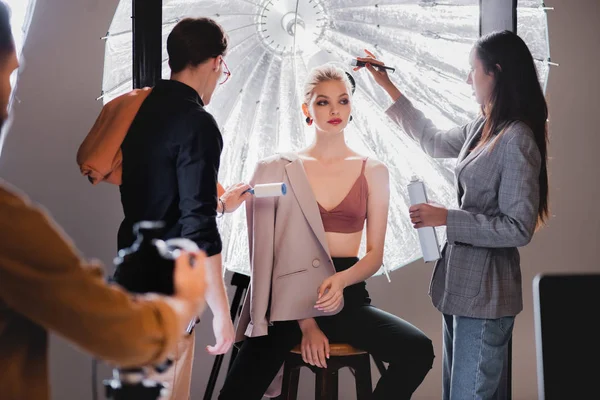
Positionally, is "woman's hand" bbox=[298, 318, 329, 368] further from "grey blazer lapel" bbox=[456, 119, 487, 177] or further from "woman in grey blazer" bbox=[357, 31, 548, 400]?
"grey blazer lapel" bbox=[456, 119, 487, 177]

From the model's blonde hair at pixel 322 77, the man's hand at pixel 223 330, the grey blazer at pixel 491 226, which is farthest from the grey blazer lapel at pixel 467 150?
the man's hand at pixel 223 330

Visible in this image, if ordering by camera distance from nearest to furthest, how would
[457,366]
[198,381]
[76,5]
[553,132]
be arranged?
[457,366]
[76,5]
[198,381]
[553,132]

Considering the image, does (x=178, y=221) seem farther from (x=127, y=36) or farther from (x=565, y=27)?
(x=565, y=27)

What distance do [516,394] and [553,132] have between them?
152cm

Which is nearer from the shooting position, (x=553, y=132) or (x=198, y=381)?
(x=198, y=381)

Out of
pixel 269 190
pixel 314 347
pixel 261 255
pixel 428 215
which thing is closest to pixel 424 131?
pixel 428 215

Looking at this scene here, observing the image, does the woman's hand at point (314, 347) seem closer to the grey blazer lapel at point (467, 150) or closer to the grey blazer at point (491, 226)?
the grey blazer at point (491, 226)

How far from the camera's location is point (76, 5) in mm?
2914

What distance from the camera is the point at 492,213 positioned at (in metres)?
2.13

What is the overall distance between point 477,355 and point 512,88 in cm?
86

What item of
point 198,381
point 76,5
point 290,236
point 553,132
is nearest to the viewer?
point 290,236

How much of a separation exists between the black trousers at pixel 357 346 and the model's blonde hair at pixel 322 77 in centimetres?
80

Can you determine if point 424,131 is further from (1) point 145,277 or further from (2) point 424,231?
(1) point 145,277

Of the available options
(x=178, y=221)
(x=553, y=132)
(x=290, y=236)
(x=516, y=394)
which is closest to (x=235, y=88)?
(x=290, y=236)
